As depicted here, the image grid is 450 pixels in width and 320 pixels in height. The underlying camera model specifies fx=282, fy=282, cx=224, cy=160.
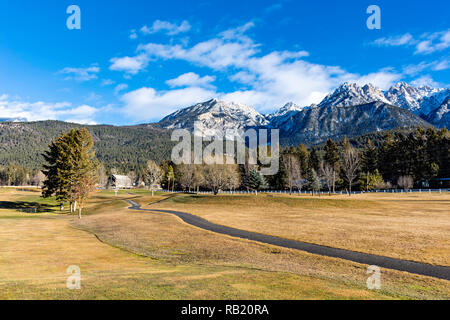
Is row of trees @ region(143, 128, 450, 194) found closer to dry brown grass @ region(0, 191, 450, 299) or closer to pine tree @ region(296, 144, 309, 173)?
pine tree @ region(296, 144, 309, 173)

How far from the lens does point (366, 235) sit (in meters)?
25.8

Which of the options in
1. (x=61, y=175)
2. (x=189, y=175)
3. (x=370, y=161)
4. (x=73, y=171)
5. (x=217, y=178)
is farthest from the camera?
(x=189, y=175)

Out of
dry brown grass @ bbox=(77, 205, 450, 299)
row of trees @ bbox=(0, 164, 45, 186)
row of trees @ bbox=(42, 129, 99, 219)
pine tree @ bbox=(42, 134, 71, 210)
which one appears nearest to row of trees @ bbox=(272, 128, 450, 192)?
row of trees @ bbox=(42, 129, 99, 219)

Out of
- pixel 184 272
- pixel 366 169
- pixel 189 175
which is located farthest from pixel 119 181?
pixel 184 272

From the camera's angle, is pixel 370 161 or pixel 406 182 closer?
pixel 406 182

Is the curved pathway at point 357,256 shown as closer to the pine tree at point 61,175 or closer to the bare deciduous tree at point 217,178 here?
the pine tree at point 61,175

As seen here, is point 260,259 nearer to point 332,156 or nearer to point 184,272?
point 184,272

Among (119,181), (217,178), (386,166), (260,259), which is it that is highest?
(386,166)

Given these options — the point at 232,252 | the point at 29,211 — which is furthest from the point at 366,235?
the point at 29,211
